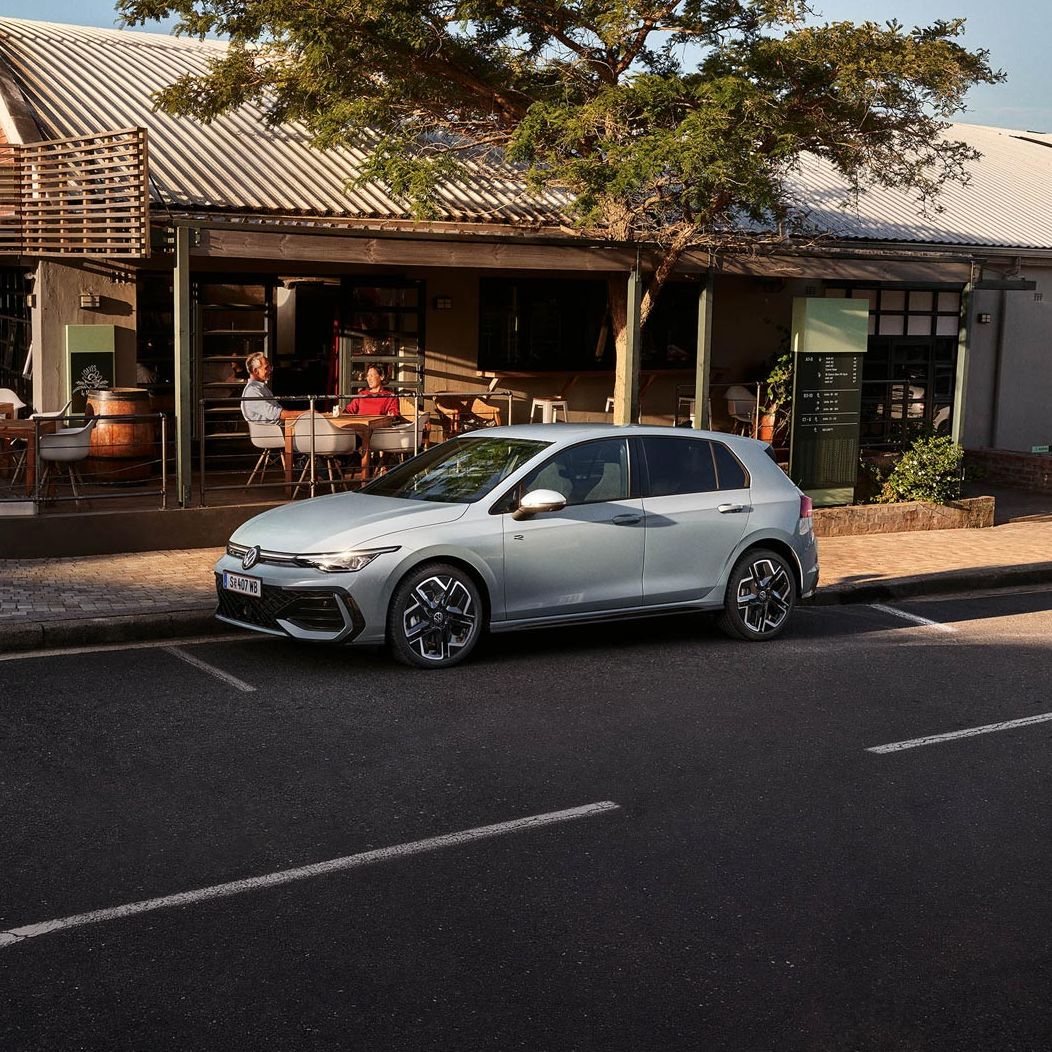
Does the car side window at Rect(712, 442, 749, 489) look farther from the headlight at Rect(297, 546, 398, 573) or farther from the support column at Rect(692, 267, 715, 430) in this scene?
the support column at Rect(692, 267, 715, 430)

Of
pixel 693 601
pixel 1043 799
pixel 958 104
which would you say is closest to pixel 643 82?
pixel 958 104

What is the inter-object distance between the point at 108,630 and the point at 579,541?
3.23m

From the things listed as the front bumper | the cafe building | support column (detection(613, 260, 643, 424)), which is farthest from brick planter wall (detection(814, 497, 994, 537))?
the front bumper

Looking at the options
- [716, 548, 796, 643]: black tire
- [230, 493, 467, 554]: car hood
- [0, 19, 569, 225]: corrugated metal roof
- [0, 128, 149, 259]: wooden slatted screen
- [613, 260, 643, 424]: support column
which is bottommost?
[716, 548, 796, 643]: black tire

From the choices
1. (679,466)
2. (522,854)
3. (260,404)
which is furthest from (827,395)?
(522,854)

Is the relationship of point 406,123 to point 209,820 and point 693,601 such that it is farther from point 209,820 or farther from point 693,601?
point 209,820

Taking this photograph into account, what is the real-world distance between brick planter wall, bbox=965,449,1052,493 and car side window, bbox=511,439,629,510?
40.5 feet

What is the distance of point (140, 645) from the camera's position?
31.8 ft

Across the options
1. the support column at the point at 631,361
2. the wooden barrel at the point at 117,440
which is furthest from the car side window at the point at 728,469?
the wooden barrel at the point at 117,440

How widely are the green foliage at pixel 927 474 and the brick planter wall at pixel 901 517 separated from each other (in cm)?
17

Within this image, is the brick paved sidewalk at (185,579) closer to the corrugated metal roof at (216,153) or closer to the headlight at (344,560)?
the headlight at (344,560)

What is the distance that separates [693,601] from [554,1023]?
586cm

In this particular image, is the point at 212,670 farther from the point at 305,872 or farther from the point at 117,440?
the point at 117,440

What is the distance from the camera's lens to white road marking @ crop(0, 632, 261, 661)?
9214 mm
